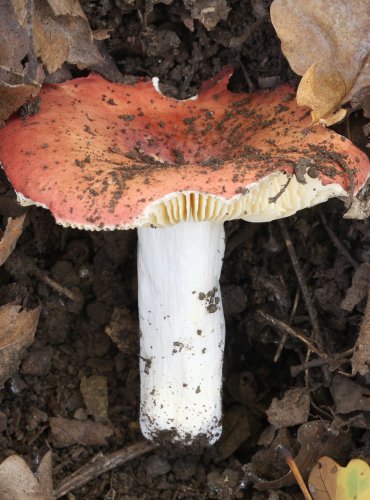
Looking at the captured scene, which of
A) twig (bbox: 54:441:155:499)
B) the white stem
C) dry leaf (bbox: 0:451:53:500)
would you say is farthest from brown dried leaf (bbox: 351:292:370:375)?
dry leaf (bbox: 0:451:53:500)

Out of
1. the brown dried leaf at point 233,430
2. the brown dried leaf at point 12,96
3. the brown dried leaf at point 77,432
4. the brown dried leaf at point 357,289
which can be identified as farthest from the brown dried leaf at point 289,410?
the brown dried leaf at point 12,96

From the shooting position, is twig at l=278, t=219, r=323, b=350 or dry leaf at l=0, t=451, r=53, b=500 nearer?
dry leaf at l=0, t=451, r=53, b=500

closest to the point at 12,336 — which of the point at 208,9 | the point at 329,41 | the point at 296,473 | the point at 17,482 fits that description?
the point at 17,482

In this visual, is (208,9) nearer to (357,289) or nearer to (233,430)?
(357,289)

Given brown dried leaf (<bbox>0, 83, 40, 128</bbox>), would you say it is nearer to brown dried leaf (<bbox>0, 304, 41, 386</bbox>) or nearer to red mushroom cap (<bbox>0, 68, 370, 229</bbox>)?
red mushroom cap (<bbox>0, 68, 370, 229</bbox>)

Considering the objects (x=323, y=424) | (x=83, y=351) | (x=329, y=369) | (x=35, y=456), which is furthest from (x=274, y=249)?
(x=35, y=456)

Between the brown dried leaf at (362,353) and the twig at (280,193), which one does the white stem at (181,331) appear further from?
the brown dried leaf at (362,353)

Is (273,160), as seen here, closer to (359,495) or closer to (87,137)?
(87,137)
